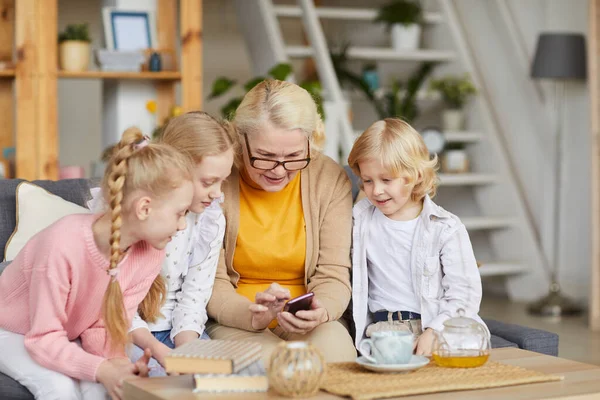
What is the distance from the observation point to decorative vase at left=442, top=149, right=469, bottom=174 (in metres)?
6.09

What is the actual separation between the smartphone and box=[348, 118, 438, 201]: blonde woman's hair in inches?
18.5

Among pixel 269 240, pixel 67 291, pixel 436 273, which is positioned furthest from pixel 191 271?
pixel 436 273

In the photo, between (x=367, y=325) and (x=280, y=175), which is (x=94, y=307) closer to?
Answer: (x=280, y=175)

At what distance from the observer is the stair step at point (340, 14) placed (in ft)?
19.8

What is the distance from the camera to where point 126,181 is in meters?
2.04

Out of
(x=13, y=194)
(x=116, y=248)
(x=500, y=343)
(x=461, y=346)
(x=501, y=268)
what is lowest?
(x=501, y=268)

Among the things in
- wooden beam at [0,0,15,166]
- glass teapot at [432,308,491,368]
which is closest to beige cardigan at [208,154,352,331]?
glass teapot at [432,308,491,368]

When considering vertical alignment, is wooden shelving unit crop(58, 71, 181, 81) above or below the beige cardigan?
above

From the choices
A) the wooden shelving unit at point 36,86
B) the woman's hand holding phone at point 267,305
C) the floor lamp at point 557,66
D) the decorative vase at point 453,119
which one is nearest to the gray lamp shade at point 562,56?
the floor lamp at point 557,66

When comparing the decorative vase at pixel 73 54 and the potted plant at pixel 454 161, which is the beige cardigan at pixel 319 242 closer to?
the decorative vase at pixel 73 54

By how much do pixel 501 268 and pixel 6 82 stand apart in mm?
3251

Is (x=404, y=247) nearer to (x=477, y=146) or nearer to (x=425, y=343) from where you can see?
(x=425, y=343)

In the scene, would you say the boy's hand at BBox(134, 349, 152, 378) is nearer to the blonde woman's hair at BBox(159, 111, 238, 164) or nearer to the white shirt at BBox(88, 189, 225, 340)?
the white shirt at BBox(88, 189, 225, 340)

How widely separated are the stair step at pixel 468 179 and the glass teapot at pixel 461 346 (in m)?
3.92
